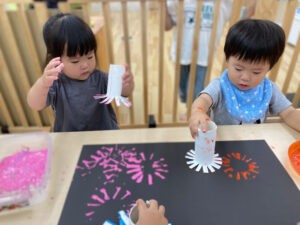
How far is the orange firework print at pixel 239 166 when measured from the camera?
79cm

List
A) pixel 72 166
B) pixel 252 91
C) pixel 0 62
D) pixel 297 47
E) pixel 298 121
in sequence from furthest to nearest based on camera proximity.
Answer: pixel 0 62 < pixel 297 47 < pixel 252 91 < pixel 298 121 < pixel 72 166

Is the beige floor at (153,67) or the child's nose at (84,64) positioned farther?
the beige floor at (153,67)

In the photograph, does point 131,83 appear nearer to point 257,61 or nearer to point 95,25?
point 257,61

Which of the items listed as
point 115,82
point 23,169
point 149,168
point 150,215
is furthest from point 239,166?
point 23,169

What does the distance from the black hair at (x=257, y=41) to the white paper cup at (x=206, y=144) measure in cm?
30

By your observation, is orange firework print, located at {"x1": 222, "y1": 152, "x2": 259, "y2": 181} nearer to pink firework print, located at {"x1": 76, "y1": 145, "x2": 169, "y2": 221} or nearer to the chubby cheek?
pink firework print, located at {"x1": 76, "y1": 145, "x2": 169, "y2": 221}

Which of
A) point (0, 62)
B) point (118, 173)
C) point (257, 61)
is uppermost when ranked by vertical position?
point (257, 61)

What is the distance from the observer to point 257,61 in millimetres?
933

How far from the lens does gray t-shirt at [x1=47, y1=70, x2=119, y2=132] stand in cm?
115

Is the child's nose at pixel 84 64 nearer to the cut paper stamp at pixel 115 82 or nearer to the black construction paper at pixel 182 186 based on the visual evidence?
the cut paper stamp at pixel 115 82

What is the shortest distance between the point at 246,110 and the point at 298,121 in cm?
19

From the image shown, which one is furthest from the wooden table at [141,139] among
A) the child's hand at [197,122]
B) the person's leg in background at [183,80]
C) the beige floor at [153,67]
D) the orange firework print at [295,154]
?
the beige floor at [153,67]

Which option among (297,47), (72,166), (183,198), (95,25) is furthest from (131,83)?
(297,47)

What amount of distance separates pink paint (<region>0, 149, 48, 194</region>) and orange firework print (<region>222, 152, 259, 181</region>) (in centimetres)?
55
